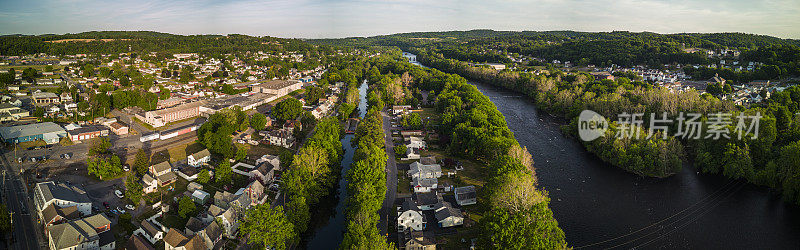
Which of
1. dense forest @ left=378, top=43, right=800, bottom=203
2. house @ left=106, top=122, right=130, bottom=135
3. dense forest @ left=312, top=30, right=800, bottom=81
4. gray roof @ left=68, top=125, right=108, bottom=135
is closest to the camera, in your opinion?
dense forest @ left=378, top=43, right=800, bottom=203

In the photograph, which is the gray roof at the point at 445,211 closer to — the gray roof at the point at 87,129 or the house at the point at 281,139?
the house at the point at 281,139

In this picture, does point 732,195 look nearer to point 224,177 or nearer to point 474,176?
point 474,176

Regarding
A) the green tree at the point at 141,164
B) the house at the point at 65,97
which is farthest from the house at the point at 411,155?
the house at the point at 65,97

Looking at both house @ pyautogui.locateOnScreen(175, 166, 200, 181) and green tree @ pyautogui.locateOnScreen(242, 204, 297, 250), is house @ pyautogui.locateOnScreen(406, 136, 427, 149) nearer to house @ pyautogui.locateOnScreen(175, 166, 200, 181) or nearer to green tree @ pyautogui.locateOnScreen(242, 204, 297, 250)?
house @ pyautogui.locateOnScreen(175, 166, 200, 181)

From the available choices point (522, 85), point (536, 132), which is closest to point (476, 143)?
point (536, 132)

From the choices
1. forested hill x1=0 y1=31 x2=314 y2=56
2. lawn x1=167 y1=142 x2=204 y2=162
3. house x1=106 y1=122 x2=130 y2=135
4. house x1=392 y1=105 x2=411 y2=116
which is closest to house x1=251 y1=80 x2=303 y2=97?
house x1=392 y1=105 x2=411 y2=116
